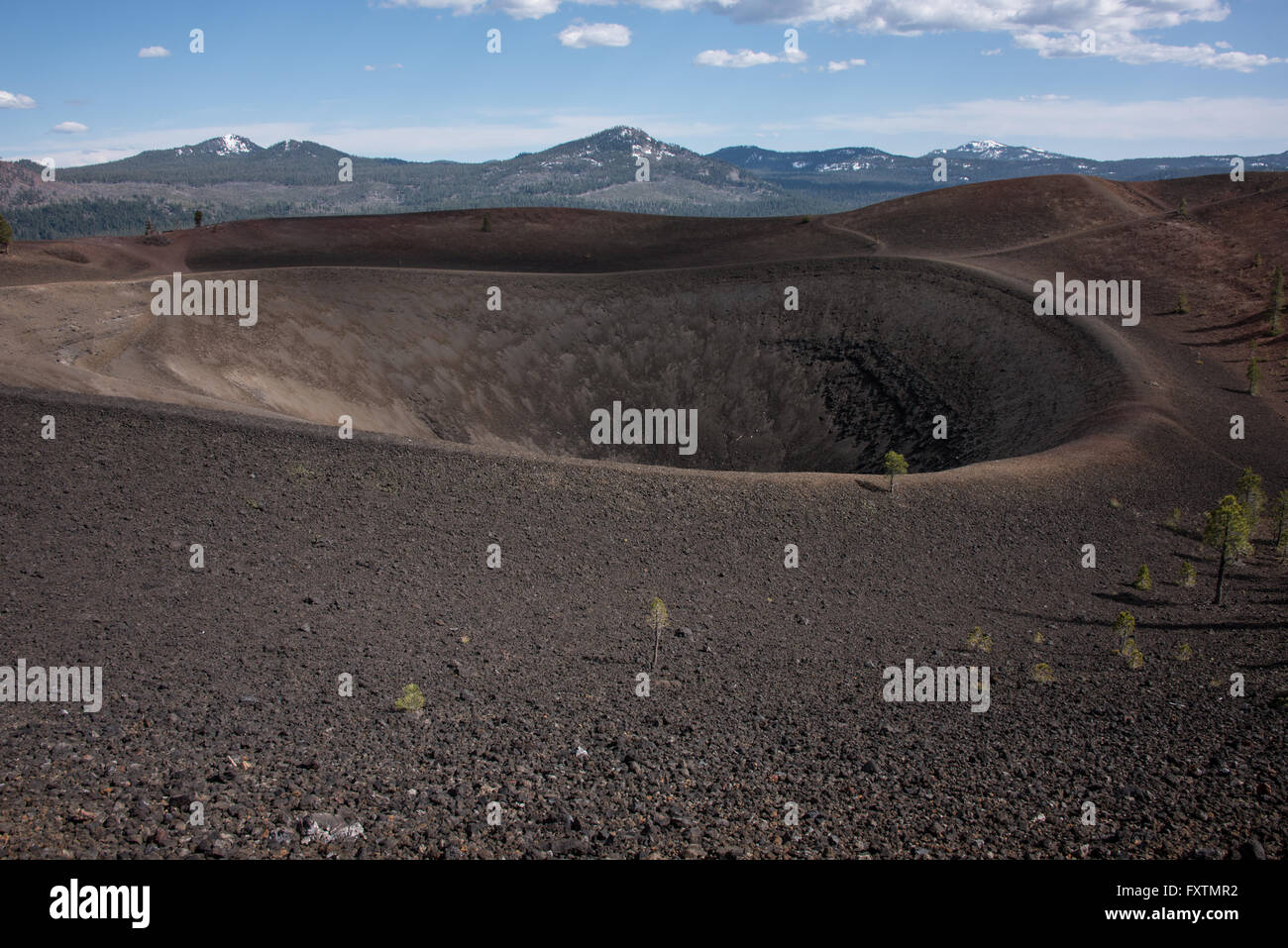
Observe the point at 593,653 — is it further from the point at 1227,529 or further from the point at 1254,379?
the point at 1254,379

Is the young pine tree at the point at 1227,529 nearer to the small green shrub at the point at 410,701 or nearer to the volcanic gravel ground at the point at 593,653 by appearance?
the volcanic gravel ground at the point at 593,653

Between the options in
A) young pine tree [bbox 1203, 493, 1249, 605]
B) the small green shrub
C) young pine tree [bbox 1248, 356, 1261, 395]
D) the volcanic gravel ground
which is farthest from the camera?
young pine tree [bbox 1248, 356, 1261, 395]

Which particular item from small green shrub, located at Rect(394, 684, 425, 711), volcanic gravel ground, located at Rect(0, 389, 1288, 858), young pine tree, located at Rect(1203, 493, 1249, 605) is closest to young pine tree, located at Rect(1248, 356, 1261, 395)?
volcanic gravel ground, located at Rect(0, 389, 1288, 858)

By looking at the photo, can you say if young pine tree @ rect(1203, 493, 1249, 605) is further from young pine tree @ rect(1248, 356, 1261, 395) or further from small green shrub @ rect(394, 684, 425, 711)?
young pine tree @ rect(1248, 356, 1261, 395)

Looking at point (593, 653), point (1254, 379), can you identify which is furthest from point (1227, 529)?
→ point (1254, 379)

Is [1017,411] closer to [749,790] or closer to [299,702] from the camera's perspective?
[749,790]

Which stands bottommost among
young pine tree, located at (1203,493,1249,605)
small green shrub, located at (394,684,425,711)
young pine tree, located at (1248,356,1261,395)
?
small green shrub, located at (394,684,425,711)

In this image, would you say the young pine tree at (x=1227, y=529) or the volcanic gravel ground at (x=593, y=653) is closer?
the volcanic gravel ground at (x=593, y=653)

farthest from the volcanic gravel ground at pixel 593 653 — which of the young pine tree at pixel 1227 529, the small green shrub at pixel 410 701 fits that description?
the young pine tree at pixel 1227 529

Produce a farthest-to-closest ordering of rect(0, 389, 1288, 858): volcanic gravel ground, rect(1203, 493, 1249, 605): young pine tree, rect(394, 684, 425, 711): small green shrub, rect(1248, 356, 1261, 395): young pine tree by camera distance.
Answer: rect(1248, 356, 1261, 395): young pine tree < rect(1203, 493, 1249, 605): young pine tree < rect(394, 684, 425, 711): small green shrub < rect(0, 389, 1288, 858): volcanic gravel ground
